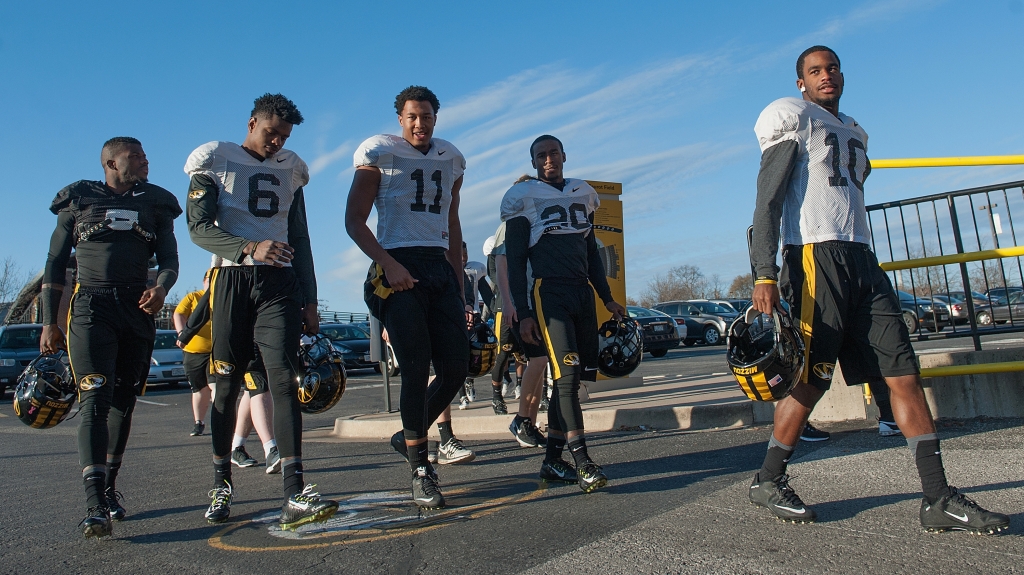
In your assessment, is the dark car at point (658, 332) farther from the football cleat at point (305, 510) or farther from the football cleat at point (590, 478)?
the football cleat at point (305, 510)

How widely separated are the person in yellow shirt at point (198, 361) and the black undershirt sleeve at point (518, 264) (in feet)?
6.76

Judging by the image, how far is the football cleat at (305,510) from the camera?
11.4 ft

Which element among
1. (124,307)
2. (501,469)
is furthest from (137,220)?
(501,469)

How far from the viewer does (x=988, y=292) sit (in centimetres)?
595

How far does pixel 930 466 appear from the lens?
3141mm

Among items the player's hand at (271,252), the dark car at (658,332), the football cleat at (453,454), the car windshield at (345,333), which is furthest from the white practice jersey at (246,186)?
the car windshield at (345,333)

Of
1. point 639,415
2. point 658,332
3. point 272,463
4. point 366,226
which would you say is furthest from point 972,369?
point 658,332

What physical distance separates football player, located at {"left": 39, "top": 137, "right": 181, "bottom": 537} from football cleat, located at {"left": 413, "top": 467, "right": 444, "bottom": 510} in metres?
1.51

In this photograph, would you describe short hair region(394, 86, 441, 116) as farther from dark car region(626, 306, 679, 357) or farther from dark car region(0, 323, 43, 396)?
dark car region(626, 306, 679, 357)

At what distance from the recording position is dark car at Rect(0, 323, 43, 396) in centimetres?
1652

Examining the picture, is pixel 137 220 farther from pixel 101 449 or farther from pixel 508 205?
pixel 508 205

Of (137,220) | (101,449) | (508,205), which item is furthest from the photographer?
(508,205)

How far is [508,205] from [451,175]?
0.52m

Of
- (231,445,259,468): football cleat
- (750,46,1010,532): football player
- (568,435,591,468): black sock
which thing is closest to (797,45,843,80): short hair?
(750,46,1010,532): football player
